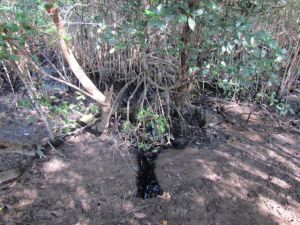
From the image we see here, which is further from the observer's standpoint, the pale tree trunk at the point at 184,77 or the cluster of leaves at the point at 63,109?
the cluster of leaves at the point at 63,109

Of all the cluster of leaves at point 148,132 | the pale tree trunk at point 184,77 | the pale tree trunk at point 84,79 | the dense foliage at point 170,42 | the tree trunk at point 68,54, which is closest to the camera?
the dense foliage at point 170,42

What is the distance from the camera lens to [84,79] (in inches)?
98.7

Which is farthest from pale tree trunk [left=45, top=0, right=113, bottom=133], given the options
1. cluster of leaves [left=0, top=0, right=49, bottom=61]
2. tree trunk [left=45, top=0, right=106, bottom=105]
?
cluster of leaves [left=0, top=0, right=49, bottom=61]

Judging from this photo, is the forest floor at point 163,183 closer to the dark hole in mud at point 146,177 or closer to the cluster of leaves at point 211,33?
the dark hole in mud at point 146,177

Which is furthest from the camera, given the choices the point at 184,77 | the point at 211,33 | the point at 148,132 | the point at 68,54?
the point at 148,132

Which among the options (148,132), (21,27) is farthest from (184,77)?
(21,27)

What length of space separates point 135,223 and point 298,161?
5.44 feet

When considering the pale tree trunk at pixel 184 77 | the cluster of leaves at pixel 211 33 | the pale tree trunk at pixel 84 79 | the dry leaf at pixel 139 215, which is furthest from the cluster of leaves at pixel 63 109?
the dry leaf at pixel 139 215

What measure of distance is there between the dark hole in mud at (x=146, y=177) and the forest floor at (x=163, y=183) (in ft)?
0.17

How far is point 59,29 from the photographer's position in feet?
6.62

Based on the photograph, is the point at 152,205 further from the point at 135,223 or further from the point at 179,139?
the point at 179,139

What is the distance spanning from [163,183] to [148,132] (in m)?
0.67

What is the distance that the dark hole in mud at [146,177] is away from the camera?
91.0 inches

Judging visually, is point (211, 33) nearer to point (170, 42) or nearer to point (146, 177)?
point (170, 42)
